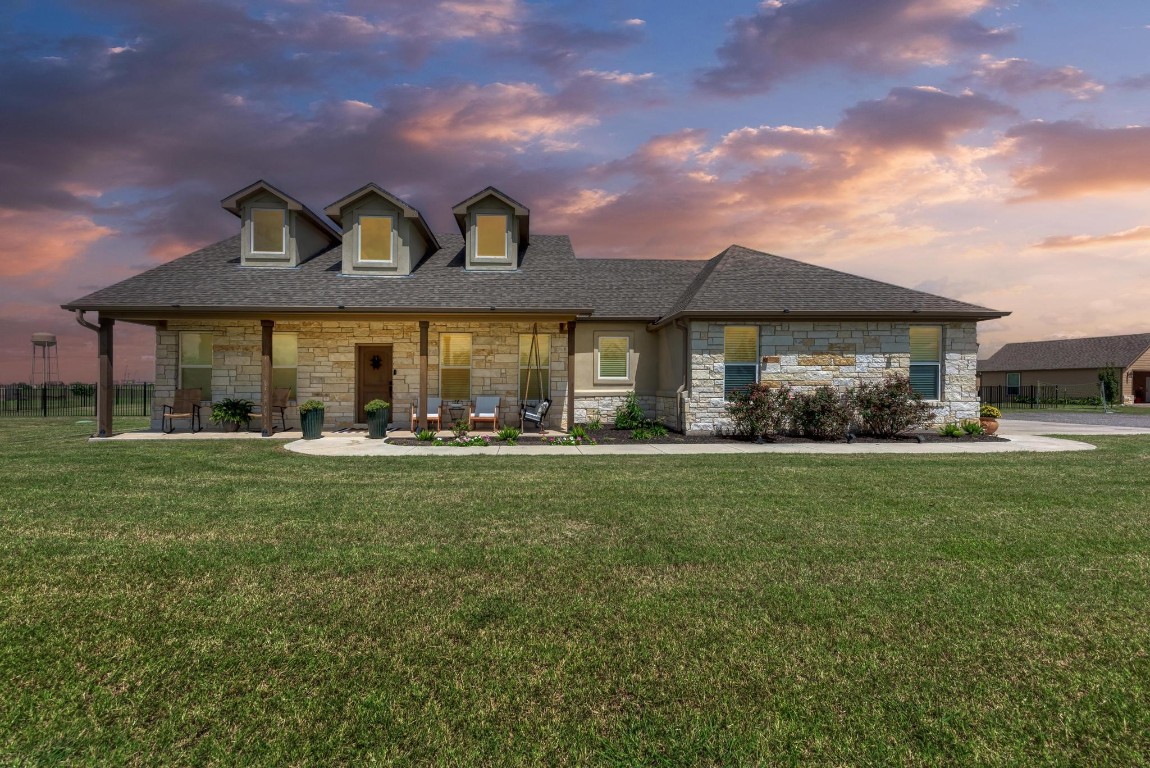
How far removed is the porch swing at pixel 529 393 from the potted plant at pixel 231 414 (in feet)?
22.8

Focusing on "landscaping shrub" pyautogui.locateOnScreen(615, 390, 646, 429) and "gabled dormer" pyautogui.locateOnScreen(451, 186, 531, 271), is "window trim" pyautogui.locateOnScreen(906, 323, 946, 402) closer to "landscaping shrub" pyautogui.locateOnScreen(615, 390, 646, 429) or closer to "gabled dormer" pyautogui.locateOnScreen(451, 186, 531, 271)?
"landscaping shrub" pyautogui.locateOnScreen(615, 390, 646, 429)

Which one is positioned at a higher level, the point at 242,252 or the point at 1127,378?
the point at 242,252

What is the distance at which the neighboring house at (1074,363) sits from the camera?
133ft

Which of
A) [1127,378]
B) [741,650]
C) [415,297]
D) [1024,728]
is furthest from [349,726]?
[1127,378]

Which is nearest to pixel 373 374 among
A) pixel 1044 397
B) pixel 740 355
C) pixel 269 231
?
pixel 269 231

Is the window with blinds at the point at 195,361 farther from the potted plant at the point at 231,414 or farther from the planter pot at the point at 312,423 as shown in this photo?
the planter pot at the point at 312,423

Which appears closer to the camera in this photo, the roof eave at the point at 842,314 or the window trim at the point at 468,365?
the roof eave at the point at 842,314

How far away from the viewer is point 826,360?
15.6m

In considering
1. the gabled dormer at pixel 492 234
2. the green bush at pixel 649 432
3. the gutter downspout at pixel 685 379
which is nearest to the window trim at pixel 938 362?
the gutter downspout at pixel 685 379

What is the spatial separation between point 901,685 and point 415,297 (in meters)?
14.1

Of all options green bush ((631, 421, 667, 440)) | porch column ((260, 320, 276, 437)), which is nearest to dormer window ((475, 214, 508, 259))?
porch column ((260, 320, 276, 437))

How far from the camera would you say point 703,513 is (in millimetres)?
6676

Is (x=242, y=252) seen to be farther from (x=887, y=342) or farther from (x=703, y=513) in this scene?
(x=887, y=342)

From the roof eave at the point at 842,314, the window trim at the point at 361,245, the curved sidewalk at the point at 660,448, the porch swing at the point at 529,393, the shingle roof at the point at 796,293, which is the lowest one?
the curved sidewalk at the point at 660,448
